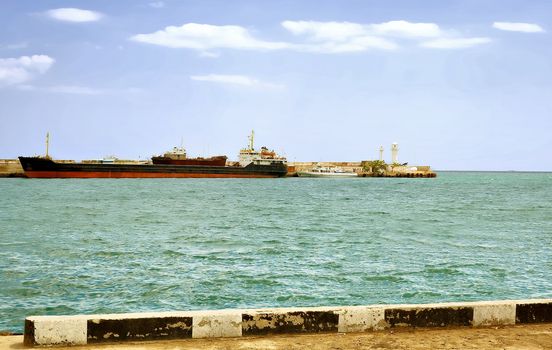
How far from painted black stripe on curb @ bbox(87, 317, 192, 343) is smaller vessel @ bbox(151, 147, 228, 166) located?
378 ft

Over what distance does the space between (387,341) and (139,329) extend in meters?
2.72

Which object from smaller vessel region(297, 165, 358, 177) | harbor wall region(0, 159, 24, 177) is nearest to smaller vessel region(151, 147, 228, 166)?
harbor wall region(0, 159, 24, 177)

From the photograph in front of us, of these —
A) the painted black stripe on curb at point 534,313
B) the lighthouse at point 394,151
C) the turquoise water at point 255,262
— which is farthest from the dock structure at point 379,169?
the painted black stripe on curb at point 534,313

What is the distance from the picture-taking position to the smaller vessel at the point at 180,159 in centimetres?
12006

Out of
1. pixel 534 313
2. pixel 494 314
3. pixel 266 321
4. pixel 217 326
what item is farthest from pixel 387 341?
pixel 534 313

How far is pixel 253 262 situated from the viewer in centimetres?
2028

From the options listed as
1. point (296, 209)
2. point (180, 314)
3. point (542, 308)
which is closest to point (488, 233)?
point (296, 209)

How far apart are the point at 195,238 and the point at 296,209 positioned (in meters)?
20.8

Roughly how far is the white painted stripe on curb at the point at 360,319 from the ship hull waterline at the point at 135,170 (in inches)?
4222

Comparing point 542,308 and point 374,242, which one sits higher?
point 542,308

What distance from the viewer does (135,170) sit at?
11469 centimetres

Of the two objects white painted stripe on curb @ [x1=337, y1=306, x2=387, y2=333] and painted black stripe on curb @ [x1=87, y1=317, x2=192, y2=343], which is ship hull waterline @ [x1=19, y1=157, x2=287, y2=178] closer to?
painted black stripe on curb @ [x1=87, y1=317, x2=192, y2=343]

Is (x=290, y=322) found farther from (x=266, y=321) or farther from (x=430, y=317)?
(x=430, y=317)

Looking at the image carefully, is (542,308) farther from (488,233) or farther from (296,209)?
(296,209)
